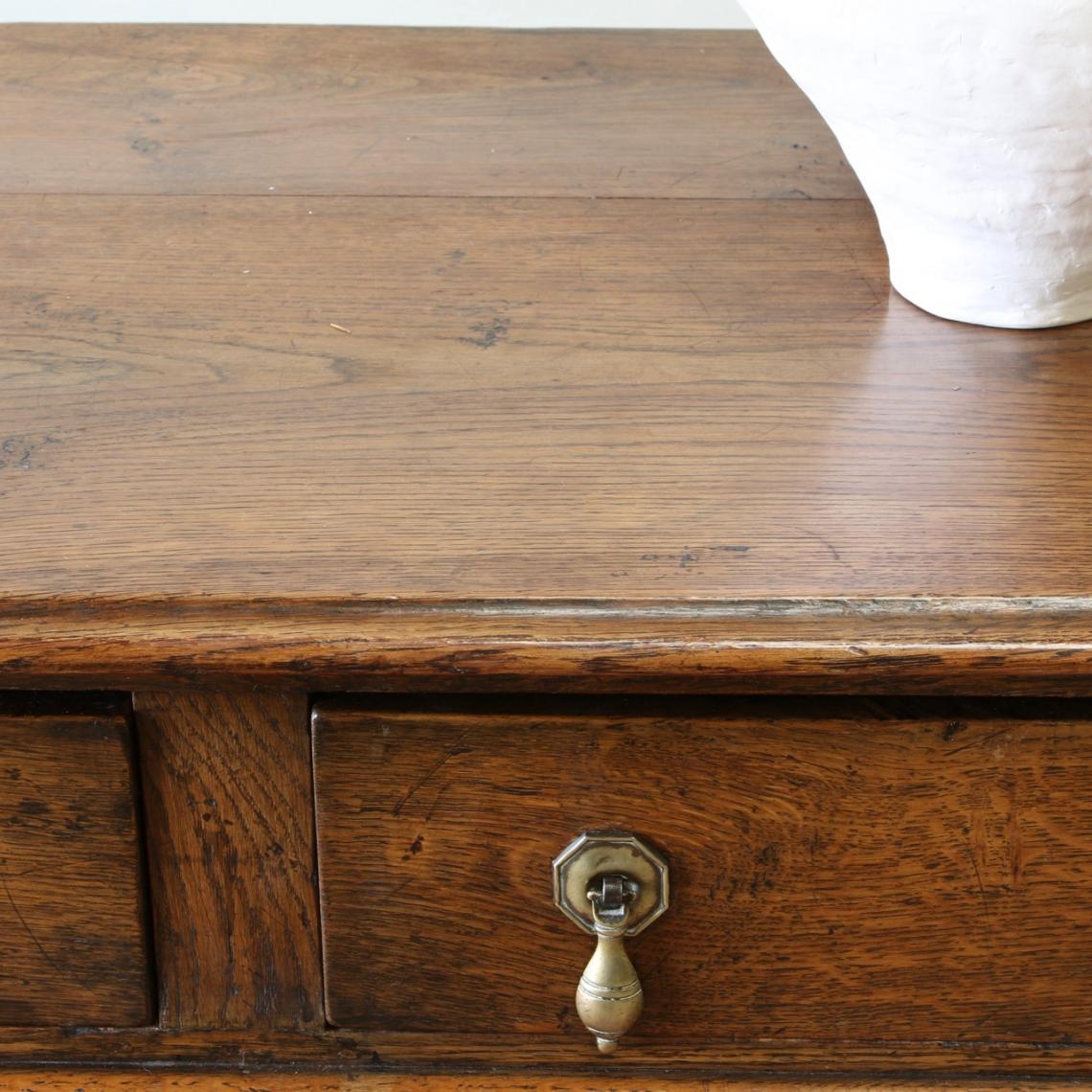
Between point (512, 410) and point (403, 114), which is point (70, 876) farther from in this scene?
point (403, 114)

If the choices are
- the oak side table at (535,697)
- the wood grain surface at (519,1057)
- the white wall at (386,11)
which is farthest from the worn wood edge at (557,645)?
the white wall at (386,11)

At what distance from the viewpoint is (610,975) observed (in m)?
0.43

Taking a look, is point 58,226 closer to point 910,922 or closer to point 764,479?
point 764,479

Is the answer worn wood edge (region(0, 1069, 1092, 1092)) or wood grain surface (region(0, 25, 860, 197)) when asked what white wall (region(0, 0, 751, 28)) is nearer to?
wood grain surface (region(0, 25, 860, 197))

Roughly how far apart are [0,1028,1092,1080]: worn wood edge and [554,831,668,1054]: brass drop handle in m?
0.04

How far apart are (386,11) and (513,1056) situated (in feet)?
2.56

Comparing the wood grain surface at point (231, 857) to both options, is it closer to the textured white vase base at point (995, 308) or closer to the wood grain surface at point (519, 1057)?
the wood grain surface at point (519, 1057)

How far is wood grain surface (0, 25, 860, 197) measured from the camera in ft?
2.17

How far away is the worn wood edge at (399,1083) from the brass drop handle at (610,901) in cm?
5

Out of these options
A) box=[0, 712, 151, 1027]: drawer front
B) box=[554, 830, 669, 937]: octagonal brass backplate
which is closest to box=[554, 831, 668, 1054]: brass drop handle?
box=[554, 830, 669, 937]: octagonal brass backplate

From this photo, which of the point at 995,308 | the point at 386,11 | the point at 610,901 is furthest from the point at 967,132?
the point at 386,11

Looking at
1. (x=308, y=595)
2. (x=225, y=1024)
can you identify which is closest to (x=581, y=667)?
(x=308, y=595)

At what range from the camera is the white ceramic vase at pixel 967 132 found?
1.51 feet

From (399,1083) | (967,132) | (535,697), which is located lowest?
(399,1083)
